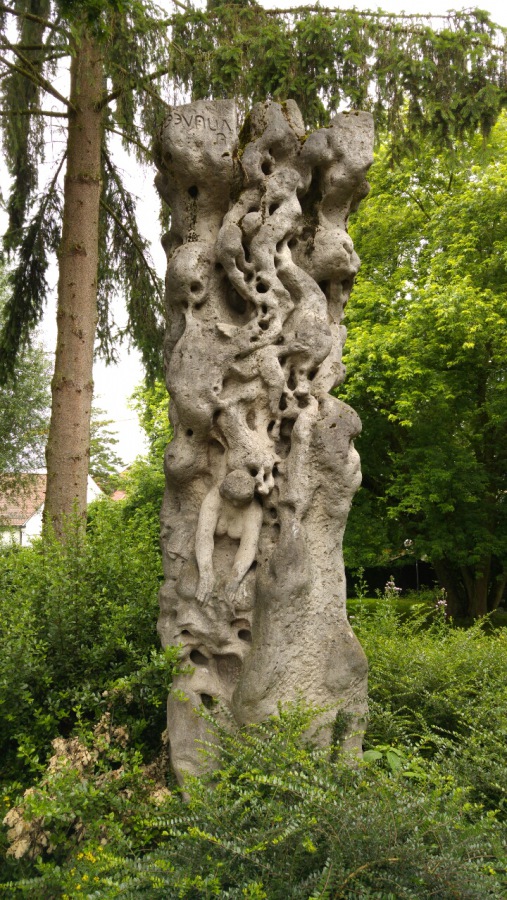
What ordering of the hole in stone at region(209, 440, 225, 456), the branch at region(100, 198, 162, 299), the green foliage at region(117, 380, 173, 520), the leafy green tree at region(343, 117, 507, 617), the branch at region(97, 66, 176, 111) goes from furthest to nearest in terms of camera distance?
the green foliage at region(117, 380, 173, 520), the leafy green tree at region(343, 117, 507, 617), the branch at region(100, 198, 162, 299), the branch at region(97, 66, 176, 111), the hole in stone at region(209, 440, 225, 456)

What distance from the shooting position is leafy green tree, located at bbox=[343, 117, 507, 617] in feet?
45.9

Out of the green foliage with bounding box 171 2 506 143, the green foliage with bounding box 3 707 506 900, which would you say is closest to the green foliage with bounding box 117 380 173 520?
the green foliage with bounding box 171 2 506 143

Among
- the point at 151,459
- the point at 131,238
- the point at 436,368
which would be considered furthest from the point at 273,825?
the point at 151,459

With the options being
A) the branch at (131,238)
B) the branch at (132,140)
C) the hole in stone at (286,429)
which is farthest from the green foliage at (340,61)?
the hole in stone at (286,429)

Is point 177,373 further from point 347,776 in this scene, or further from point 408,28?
point 408,28

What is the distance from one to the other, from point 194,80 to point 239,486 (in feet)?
15.6

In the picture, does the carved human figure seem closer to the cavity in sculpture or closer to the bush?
the cavity in sculpture

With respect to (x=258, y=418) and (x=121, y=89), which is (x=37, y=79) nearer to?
(x=121, y=89)

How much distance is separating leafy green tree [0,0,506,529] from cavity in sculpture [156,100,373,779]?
8.21 feet

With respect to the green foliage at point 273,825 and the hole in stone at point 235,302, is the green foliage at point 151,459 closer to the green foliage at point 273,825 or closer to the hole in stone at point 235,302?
the hole in stone at point 235,302

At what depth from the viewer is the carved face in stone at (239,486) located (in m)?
4.56

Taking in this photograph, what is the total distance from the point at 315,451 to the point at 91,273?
14.2 feet

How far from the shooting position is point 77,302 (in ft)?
26.1

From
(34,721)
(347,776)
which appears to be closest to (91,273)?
(34,721)
